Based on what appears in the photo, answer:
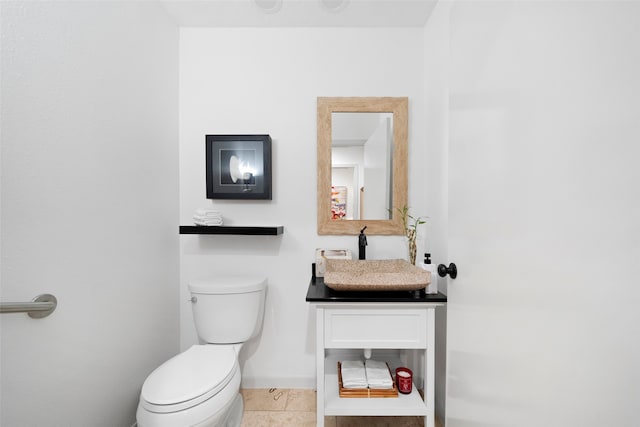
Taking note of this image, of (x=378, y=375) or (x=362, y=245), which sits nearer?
(x=378, y=375)

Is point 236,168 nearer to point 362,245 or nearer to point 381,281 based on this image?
point 362,245

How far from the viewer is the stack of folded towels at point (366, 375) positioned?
1.45 meters

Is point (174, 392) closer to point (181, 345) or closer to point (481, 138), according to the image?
point (181, 345)

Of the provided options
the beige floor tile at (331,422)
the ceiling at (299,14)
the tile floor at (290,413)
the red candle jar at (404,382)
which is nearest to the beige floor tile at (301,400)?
the tile floor at (290,413)

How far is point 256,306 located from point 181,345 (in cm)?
65

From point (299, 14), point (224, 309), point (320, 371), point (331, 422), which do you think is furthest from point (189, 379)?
point (299, 14)

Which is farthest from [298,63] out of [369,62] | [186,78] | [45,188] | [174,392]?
[174,392]

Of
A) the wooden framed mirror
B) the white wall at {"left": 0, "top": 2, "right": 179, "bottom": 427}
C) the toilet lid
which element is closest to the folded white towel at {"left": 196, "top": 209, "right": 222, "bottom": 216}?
the white wall at {"left": 0, "top": 2, "right": 179, "bottom": 427}

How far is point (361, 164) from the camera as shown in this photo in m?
1.85

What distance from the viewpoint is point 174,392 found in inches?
46.4

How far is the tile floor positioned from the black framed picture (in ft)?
4.07

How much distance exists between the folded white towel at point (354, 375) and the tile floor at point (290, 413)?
1.00ft

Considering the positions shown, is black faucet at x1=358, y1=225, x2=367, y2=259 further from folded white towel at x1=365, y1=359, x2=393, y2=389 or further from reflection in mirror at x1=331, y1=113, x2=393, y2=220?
folded white towel at x1=365, y1=359, x2=393, y2=389

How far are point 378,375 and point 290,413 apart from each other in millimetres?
597
